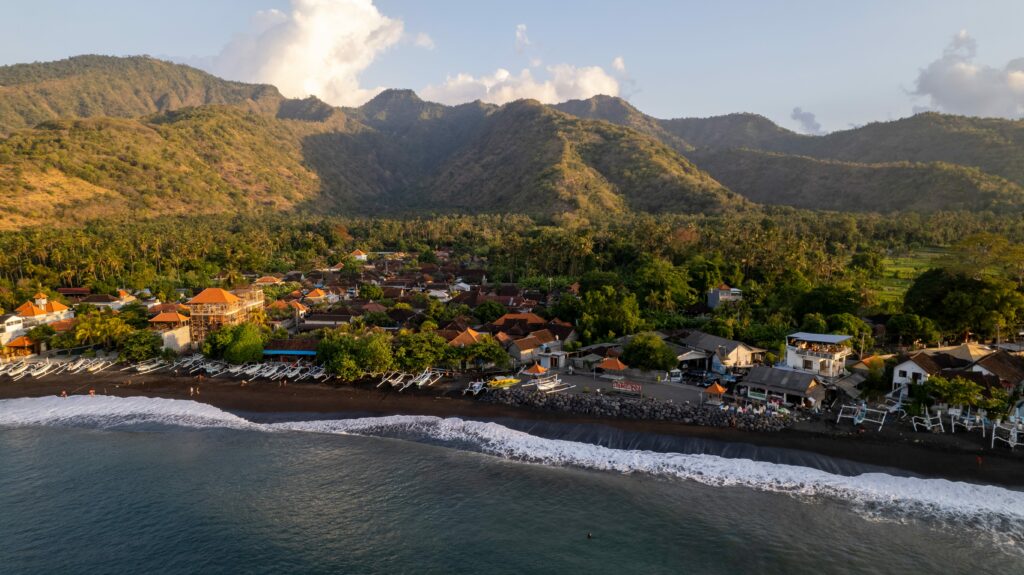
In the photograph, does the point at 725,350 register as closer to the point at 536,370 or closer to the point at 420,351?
the point at 536,370

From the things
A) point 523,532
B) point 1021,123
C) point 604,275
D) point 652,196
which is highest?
point 1021,123

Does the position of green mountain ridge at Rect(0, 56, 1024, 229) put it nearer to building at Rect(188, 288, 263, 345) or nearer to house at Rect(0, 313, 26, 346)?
house at Rect(0, 313, 26, 346)

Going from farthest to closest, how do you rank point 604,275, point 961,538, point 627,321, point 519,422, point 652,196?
point 652,196, point 604,275, point 627,321, point 519,422, point 961,538

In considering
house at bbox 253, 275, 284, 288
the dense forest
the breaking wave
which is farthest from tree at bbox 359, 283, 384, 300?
the breaking wave

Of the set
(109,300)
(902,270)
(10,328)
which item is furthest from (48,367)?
(902,270)

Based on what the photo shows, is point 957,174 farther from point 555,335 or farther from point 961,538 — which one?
point 961,538

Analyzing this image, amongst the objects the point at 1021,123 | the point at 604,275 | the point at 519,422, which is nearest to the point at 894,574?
the point at 519,422

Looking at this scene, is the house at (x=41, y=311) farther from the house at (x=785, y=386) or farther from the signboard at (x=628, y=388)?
the house at (x=785, y=386)

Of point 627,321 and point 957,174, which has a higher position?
point 957,174
